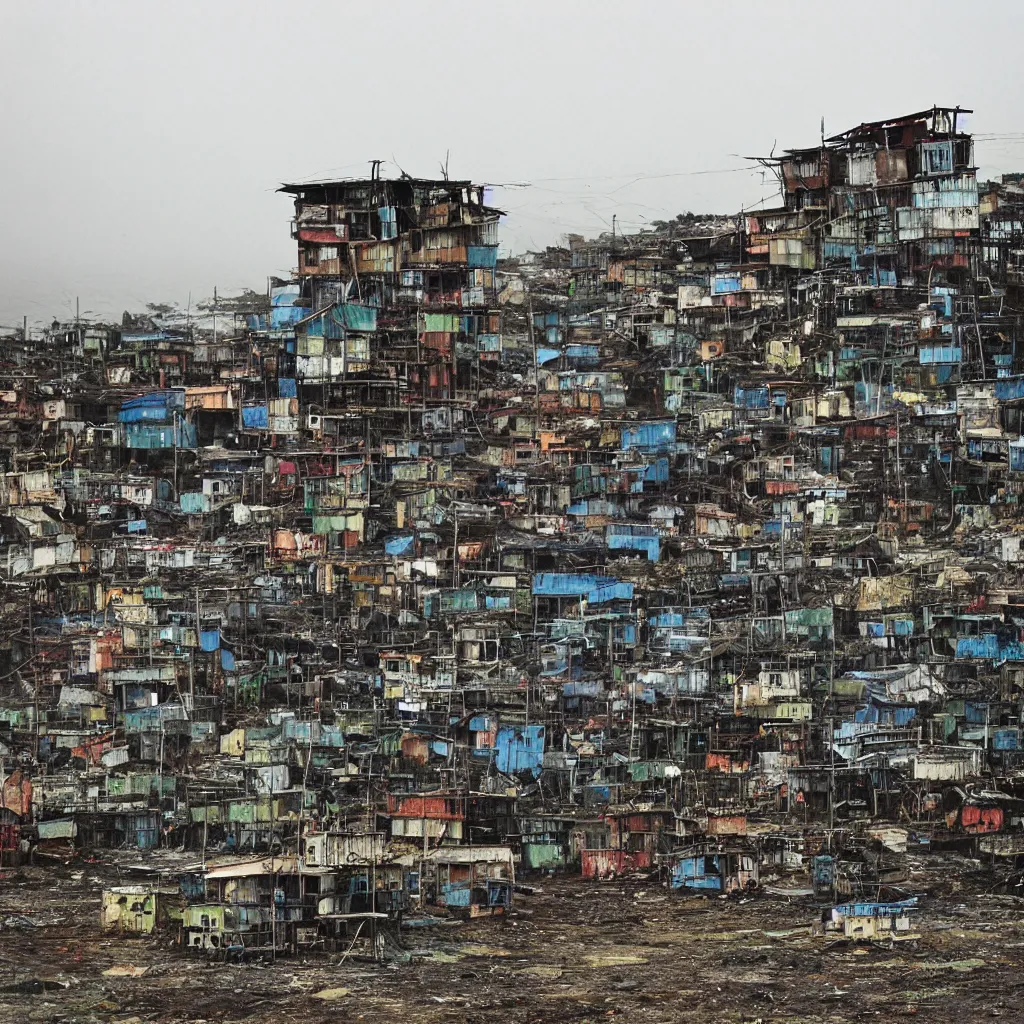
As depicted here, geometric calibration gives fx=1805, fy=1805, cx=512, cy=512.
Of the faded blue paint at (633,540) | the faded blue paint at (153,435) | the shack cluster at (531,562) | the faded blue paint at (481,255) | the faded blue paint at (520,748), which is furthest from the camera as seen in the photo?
the faded blue paint at (481,255)

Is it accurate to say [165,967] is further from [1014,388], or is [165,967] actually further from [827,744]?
[1014,388]

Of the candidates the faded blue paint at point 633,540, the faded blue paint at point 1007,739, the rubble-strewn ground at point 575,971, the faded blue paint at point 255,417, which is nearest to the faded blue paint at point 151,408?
the faded blue paint at point 255,417

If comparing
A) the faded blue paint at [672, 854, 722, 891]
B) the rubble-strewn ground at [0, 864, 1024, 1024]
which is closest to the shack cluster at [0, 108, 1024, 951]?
the faded blue paint at [672, 854, 722, 891]

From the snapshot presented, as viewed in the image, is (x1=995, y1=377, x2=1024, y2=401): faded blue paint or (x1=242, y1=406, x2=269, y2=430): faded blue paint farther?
(x1=242, y1=406, x2=269, y2=430): faded blue paint

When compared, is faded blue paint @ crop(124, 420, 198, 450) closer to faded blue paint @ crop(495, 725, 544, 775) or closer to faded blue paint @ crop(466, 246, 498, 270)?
faded blue paint @ crop(466, 246, 498, 270)

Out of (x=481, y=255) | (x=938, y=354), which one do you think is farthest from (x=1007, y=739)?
(x=481, y=255)

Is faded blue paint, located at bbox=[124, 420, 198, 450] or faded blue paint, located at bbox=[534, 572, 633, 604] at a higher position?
faded blue paint, located at bbox=[124, 420, 198, 450]

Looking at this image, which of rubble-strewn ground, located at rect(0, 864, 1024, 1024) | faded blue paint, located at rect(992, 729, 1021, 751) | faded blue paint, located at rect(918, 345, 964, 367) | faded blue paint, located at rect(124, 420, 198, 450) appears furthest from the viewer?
faded blue paint, located at rect(124, 420, 198, 450)

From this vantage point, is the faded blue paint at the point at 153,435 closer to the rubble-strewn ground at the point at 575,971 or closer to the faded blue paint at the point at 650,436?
the faded blue paint at the point at 650,436
